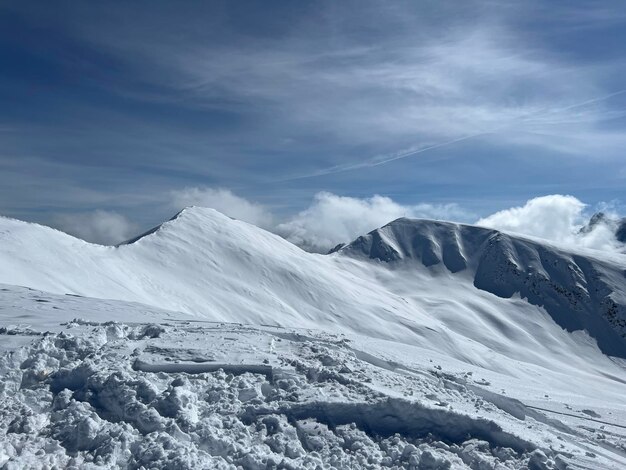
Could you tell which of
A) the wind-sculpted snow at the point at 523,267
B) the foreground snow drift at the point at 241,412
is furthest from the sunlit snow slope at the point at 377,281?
the foreground snow drift at the point at 241,412

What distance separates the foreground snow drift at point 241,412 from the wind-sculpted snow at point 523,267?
9509 centimetres

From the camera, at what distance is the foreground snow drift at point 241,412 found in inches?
428

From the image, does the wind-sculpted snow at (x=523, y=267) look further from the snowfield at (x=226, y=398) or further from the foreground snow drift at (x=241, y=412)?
the foreground snow drift at (x=241, y=412)

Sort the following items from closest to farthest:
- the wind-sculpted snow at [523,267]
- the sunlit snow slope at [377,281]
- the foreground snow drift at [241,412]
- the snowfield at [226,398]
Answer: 1. the foreground snow drift at [241,412]
2. the snowfield at [226,398]
3. the sunlit snow slope at [377,281]
4. the wind-sculpted snow at [523,267]

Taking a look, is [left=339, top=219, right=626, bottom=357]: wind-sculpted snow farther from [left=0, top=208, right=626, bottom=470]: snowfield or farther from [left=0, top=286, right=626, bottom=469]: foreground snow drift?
[left=0, top=286, right=626, bottom=469]: foreground snow drift

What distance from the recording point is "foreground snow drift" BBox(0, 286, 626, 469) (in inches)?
428

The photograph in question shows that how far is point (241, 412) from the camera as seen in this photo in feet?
40.8

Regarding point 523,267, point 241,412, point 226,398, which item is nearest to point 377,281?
point 523,267

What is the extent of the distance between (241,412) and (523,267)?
372 feet

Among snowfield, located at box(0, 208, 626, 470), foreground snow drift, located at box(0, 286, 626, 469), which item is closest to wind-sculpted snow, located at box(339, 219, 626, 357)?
snowfield, located at box(0, 208, 626, 470)

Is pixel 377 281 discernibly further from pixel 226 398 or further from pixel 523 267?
pixel 226 398

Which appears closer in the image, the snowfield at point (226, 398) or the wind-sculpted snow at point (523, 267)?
the snowfield at point (226, 398)

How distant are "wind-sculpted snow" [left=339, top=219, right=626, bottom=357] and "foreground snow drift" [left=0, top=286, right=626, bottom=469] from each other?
9509cm

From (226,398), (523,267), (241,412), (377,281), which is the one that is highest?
(523,267)
